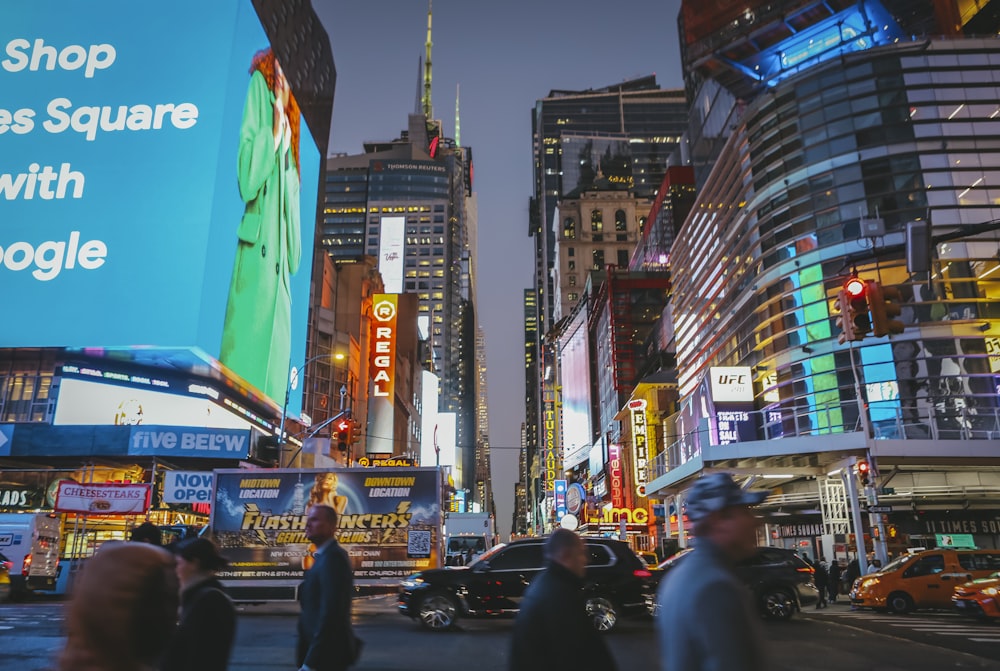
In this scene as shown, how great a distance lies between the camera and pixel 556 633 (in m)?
3.76

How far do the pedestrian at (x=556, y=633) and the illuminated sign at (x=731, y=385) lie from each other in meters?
35.3

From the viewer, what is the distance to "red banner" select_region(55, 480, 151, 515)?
1034 inches

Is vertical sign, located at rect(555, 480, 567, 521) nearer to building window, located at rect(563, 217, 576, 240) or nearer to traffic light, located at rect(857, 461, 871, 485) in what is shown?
building window, located at rect(563, 217, 576, 240)

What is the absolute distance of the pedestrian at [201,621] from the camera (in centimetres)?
399

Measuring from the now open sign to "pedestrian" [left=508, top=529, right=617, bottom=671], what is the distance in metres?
26.8

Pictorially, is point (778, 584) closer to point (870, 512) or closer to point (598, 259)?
point (870, 512)

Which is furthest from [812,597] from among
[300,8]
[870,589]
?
[300,8]

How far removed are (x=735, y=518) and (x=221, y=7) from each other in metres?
44.3

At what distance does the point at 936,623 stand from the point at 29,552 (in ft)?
92.9

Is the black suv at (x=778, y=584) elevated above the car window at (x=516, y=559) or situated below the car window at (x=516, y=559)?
below

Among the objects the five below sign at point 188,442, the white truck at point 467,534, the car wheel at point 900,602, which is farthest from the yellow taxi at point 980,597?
the five below sign at point 188,442

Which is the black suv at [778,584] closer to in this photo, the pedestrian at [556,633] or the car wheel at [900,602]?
the car wheel at [900,602]

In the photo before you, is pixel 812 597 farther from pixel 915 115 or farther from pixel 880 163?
pixel 915 115

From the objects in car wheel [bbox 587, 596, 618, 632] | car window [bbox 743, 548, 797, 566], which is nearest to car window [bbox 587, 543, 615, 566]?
car wheel [bbox 587, 596, 618, 632]
